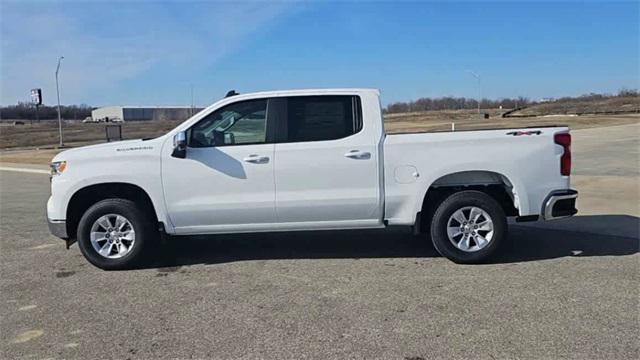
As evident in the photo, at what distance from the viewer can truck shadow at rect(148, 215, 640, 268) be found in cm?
636

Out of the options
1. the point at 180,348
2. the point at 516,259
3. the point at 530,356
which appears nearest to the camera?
the point at 530,356

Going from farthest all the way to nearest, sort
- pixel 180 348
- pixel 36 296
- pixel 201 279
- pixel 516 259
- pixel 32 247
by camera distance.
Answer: pixel 32 247 < pixel 516 259 < pixel 201 279 < pixel 36 296 < pixel 180 348

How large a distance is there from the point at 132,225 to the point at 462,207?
355 cm

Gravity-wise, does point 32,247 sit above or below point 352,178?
below

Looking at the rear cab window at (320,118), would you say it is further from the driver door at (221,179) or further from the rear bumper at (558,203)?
the rear bumper at (558,203)

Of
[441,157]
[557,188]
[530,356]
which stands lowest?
[530,356]

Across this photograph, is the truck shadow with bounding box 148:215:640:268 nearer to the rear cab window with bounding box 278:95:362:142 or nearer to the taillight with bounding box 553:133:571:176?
the taillight with bounding box 553:133:571:176

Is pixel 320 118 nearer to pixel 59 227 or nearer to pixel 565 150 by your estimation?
pixel 565 150

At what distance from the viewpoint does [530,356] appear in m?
3.70

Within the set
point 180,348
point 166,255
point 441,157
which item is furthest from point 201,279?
point 441,157

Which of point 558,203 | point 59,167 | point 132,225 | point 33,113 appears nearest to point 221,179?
point 132,225

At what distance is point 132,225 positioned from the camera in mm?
5941

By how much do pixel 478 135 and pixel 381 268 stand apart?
1752 mm

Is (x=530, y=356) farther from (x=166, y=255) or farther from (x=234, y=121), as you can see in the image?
(x=166, y=255)
